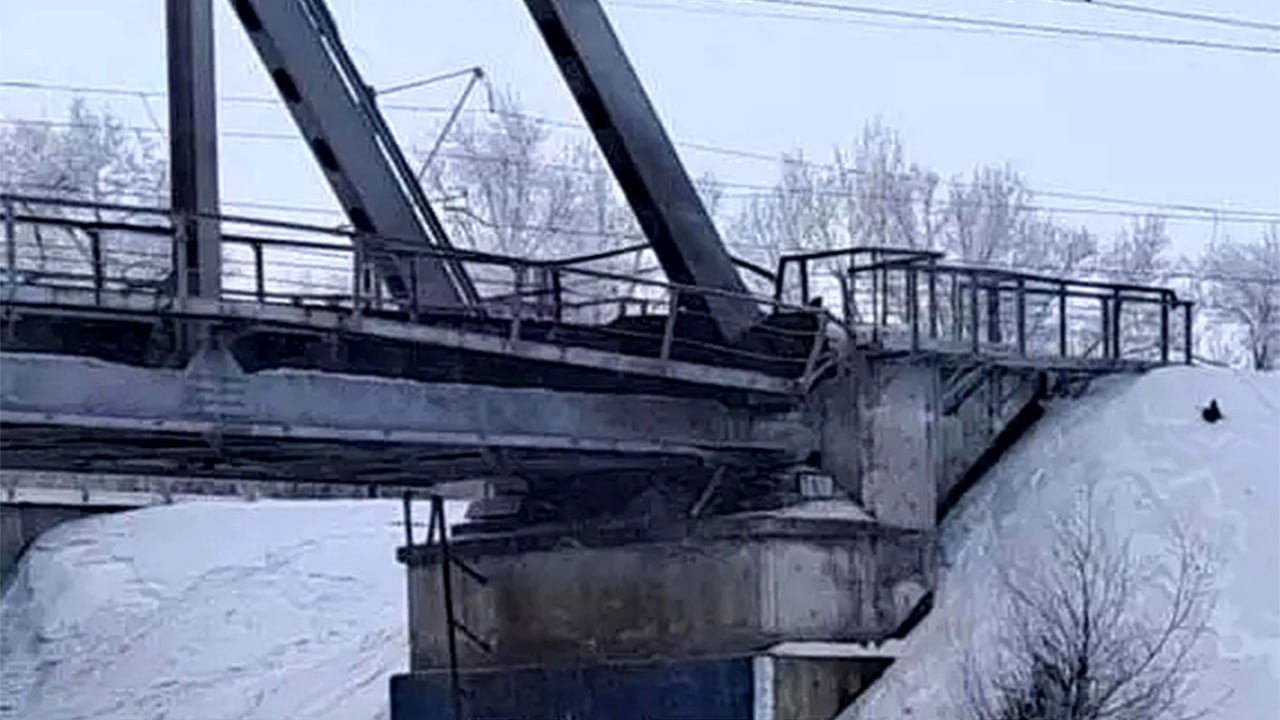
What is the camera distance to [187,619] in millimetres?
47656

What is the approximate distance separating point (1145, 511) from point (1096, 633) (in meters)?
2.55

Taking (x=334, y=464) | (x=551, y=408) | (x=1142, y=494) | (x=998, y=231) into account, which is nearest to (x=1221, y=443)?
(x=1142, y=494)

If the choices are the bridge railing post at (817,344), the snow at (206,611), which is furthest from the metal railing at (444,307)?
the snow at (206,611)

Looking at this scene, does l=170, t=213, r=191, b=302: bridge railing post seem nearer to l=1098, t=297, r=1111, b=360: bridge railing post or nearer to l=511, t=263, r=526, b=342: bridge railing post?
l=511, t=263, r=526, b=342: bridge railing post

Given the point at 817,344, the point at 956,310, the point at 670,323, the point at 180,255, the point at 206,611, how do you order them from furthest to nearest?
the point at 206,611 < the point at 956,310 < the point at 817,344 < the point at 670,323 < the point at 180,255

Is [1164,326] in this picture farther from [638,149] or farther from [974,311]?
[638,149]

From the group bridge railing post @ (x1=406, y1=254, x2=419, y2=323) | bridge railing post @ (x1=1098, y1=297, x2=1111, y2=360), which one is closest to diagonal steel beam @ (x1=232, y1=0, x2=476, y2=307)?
bridge railing post @ (x1=406, y1=254, x2=419, y2=323)

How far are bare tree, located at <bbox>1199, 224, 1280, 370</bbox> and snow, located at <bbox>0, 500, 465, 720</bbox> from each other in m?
20.1

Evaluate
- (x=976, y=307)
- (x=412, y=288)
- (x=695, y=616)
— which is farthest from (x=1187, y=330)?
(x=412, y=288)

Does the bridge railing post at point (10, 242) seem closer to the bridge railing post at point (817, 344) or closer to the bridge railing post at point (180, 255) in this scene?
the bridge railing post at point (180, 255)

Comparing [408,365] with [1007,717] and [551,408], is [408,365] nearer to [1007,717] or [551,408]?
[551,408]

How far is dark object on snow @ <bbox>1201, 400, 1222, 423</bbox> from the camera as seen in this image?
30.2 m

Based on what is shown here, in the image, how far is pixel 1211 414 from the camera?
30234 millimetres

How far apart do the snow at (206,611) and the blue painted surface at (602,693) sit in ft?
28.8
